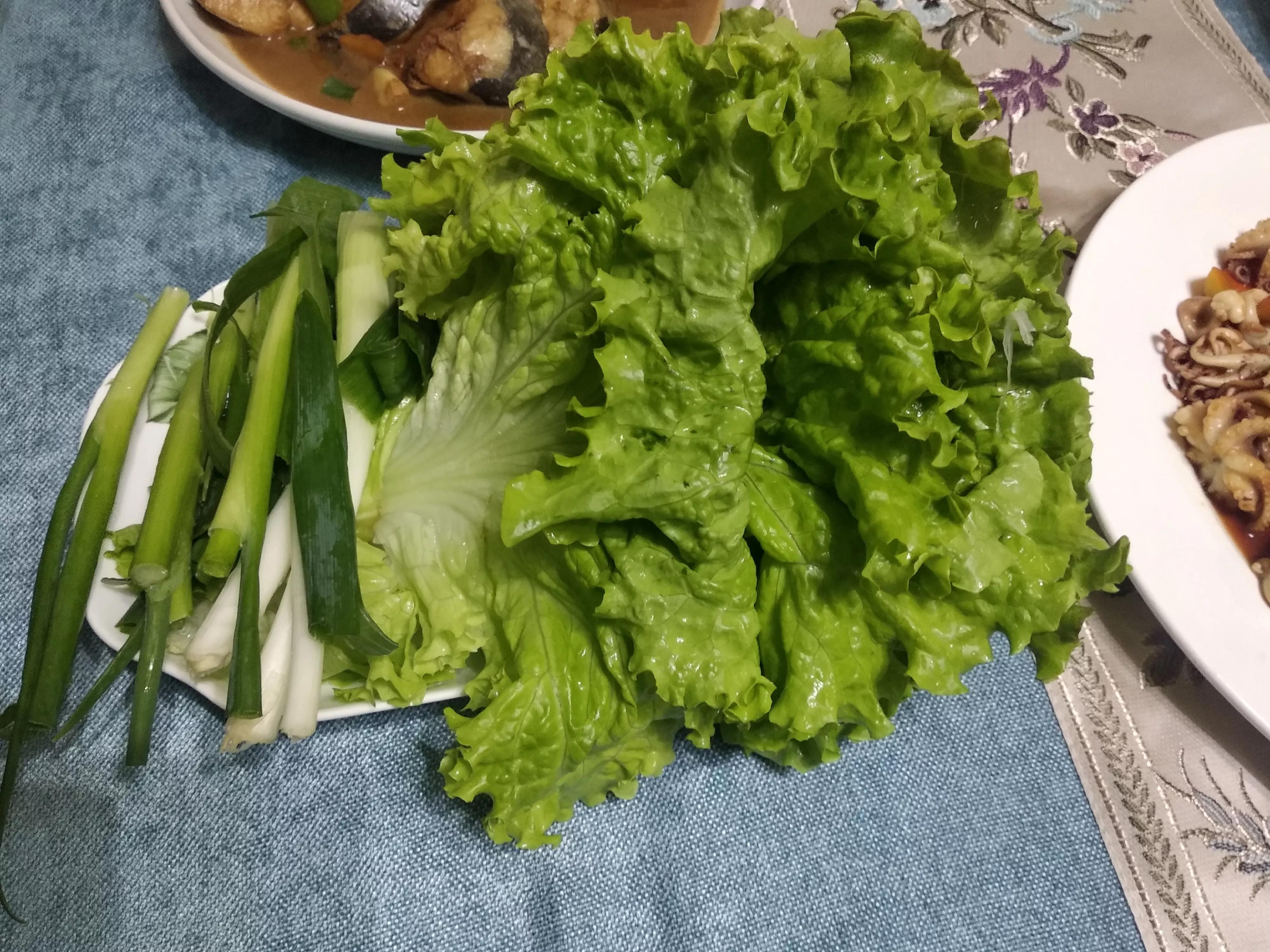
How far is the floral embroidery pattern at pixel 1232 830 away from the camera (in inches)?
47.8

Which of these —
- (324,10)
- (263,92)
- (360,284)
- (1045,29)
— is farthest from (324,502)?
(1045,29)

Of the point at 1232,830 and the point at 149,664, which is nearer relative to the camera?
the point at 149,664

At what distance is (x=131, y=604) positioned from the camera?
1.16 metres

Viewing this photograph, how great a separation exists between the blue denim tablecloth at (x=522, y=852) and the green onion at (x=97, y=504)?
0.17 metres

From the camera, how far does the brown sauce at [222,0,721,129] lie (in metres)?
1.62

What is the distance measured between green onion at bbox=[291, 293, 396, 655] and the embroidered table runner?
1134 mm

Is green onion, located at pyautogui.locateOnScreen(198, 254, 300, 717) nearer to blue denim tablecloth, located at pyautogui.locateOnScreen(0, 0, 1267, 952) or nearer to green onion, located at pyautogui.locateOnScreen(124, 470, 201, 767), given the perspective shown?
green onion, located at pyautogui.locateOnScreen(124, 470, 201, 767)

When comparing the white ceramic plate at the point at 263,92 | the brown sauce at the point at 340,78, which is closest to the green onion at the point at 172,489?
the white ceramic plate at the point at 263,92

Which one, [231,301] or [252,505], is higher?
[231,301]

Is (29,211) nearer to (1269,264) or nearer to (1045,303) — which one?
(1045,303)

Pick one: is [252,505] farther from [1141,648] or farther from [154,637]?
[1141,648]

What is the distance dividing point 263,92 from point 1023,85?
163cm

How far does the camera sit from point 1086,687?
133 cm

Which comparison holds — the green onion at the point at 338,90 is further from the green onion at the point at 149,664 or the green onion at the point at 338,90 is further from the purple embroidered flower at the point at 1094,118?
the purple embroidered flower at the point at 1094,118
